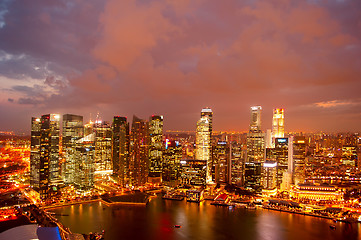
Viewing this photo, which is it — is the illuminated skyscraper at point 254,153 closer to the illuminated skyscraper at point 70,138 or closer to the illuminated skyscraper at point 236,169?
the illuminated skyscraper at point 236,169

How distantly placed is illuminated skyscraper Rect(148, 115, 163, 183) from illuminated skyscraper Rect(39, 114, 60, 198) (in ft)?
26.5

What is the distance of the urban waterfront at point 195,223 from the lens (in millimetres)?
13773

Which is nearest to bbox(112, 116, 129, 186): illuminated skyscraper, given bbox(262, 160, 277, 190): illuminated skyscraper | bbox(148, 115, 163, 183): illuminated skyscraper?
bbox(148, 115, 163, 183): illuminated skyscraper

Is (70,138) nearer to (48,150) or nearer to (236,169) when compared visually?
(48,150)

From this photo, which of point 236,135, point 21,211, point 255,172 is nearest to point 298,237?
point 255,172

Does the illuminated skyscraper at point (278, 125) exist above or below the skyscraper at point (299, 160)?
above

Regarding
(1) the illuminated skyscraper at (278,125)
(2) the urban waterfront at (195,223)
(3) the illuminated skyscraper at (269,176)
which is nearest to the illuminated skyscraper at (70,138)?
(2) the urban waterfront at (195,223)

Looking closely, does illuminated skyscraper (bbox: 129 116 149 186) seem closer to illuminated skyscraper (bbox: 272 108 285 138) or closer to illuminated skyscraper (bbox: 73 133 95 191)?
illuminated skyscraper (bbox: 73 133 95 191)

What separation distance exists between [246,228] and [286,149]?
44.3ft

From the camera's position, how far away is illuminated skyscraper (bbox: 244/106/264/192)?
23375 mm

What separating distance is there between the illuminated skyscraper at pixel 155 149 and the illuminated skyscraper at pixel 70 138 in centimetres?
663

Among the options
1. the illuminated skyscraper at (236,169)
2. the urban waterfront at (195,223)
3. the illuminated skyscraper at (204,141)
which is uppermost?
the illuminated skyscraper at (204,141)

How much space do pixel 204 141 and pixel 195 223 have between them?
14.5 m

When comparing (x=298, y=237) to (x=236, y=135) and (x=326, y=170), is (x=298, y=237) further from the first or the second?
(x=236, y=135)
